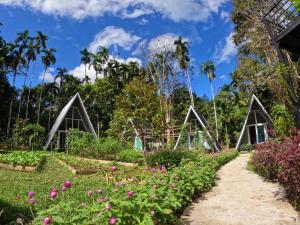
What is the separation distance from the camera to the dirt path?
15.6ft

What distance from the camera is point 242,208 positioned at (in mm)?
5496

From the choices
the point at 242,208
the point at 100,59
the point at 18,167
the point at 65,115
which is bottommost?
the point at 242,208

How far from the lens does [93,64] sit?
42.4 meters

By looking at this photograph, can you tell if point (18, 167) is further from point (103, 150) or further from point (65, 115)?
point (65, 115)

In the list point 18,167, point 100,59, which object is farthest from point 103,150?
point 100,59

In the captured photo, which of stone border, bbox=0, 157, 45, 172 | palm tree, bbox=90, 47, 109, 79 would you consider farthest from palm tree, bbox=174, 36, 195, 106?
stone border, bbox=0, 157, 45, 172

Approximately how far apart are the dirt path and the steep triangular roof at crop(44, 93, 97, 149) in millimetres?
18102

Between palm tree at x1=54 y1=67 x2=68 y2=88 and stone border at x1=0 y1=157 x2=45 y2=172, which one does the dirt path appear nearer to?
stone border at x1=0 y1=157 x2=45 y2=172

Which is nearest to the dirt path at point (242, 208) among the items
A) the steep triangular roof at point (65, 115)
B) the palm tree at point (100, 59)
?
the steep triangular roof at point (65, 115)

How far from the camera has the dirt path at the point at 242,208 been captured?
187 inches

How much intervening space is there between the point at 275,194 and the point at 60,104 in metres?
38.6

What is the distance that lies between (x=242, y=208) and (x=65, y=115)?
20954mm

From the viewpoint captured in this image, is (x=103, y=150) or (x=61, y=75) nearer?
(x=103, y=150)

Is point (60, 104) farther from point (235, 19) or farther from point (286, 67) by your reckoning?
point (286, 67)
